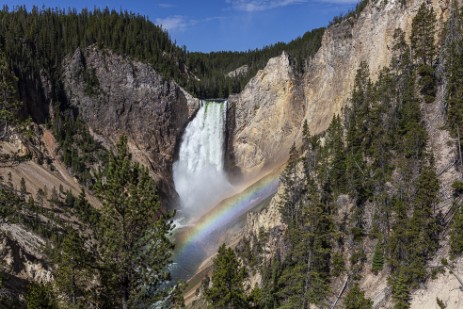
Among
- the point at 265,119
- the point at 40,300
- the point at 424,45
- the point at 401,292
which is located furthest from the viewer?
the point at 265,119

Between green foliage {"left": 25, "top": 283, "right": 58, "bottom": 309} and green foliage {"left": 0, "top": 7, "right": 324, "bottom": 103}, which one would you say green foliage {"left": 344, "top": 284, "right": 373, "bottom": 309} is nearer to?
green foliage {"left": 25, "top": 283, "right": 58, "bottom": 309}

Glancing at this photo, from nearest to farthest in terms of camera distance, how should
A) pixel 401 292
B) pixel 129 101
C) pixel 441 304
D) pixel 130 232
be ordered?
pixel 130 232 < pixel 441 304 < pixel 401 292 < pixel 129 101

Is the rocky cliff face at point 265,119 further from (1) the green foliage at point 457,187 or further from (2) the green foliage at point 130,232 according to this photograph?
(2) the green foliage at point 130,232

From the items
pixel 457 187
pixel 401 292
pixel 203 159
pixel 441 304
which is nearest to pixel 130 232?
pixel 401 292

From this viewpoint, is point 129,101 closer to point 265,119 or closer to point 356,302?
point 265,119

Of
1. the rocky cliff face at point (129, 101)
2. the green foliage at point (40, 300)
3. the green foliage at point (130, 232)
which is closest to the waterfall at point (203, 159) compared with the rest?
the rocky cliff face at point (129, 101)

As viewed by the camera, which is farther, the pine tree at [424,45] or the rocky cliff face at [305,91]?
the rocky cliff face at [305,91]

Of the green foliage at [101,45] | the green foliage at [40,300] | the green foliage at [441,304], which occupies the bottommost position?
the green foliage at [441,304]
